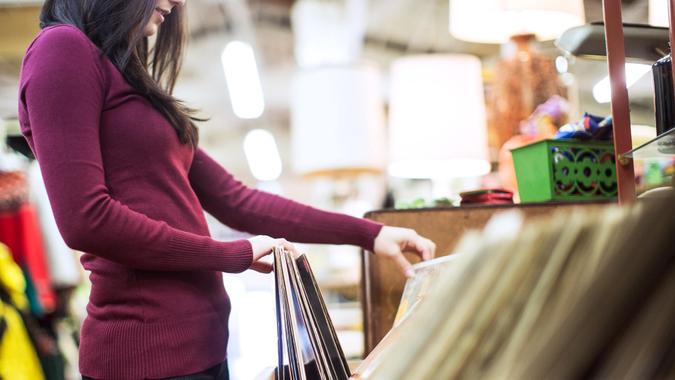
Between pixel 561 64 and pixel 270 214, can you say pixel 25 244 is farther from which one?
pixel 561 64

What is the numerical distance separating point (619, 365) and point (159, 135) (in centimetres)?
85

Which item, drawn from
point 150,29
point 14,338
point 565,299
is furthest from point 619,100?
point 14,338

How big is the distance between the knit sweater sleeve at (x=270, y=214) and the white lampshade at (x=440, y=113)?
1.25m

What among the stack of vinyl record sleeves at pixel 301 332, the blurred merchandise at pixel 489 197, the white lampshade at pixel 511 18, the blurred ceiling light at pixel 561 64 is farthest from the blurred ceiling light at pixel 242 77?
the stack of vinyl record sleeves at pixel 301 332

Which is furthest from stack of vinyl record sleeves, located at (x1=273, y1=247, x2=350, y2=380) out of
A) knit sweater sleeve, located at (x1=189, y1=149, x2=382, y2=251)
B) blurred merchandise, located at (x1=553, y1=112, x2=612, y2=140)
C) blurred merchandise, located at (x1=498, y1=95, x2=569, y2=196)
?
blurred merchandise, located at (x1=498, y1=95, x2=569, y2=196)

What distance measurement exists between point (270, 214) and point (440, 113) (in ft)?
4.41

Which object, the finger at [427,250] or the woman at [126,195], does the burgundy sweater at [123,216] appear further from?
the finger at [427,250]

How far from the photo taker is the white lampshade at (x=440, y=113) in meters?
2.57

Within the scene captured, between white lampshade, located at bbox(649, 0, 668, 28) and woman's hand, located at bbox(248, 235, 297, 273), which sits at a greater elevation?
white lampshade, located at bbox(649, 0, 668, 28)

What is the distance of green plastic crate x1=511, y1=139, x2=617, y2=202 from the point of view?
1.66 metres

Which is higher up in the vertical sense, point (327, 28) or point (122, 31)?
point (327, 28)

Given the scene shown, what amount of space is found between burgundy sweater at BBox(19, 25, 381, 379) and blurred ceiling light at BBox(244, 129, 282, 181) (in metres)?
8.87

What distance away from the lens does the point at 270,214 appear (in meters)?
1.38

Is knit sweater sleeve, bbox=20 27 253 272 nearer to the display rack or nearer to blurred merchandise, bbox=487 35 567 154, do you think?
the display rack
